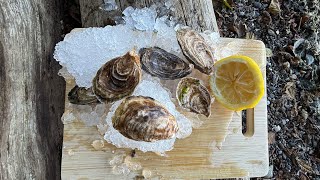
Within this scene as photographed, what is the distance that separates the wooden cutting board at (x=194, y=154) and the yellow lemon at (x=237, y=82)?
6 centimetres

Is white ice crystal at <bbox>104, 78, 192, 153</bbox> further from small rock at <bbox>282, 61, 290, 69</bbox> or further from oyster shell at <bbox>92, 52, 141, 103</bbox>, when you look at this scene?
small rock at <bbox>282, 61, 290, 69</bbox>

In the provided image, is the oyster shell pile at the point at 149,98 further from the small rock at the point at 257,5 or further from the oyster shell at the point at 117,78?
the small rock at the point at 257,5

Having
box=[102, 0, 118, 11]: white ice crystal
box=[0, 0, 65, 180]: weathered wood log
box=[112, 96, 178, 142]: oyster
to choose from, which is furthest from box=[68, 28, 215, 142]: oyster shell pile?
box=[102, 0, 118, 11]: white ice crystal

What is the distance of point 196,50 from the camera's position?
132cm

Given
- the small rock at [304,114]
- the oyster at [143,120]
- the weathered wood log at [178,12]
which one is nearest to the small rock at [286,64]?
the small rock at [304,114]

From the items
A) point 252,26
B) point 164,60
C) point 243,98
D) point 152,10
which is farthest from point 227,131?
point 252,26

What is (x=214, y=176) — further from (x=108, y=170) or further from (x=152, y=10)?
(x=152, y=10)

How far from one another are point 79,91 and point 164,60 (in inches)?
10.1

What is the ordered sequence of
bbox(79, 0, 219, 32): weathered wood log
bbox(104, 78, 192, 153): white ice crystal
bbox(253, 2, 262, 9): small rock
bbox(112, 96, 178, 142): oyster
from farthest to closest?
bbox(253, 2, 262, 9): small rock, bbox(79, 0, 219, 32): weathered wood log, bbox(104, 78, 192, 153): white ice crystal, bbox(112, 96, 178, 142): oyster

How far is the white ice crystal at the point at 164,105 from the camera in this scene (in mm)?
1287

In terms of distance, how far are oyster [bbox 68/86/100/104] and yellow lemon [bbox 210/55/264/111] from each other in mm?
350

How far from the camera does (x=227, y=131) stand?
55.0 inches

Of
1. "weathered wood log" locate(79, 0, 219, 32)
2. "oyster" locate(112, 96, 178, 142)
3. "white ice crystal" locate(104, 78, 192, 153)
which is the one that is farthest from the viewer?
"weathered wood log" locate(79, 0, 219, 32)

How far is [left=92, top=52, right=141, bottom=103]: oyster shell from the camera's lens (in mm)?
1199
